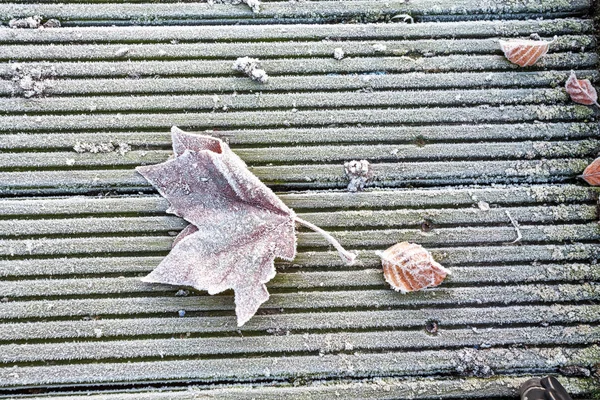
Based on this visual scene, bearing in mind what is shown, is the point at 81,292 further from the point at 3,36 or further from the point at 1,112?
the point at 3,36

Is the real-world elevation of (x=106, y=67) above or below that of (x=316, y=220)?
above

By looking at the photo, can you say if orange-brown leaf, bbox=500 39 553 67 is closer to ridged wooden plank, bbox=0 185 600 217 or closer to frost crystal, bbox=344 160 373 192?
ridged wooden plank, bbox=0 185 600 217

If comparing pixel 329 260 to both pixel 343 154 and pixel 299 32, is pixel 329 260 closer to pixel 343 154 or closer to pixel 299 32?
pixel 343 154

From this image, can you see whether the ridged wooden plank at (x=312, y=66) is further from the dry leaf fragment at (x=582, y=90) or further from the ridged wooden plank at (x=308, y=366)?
the ridged wooden plank at (x=308, y=366)

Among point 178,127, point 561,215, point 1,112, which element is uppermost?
point 1,112

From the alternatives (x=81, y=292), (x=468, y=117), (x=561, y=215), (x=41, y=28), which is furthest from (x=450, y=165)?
(x=41, y=28)

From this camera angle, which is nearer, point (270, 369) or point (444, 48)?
point (270, 369)
